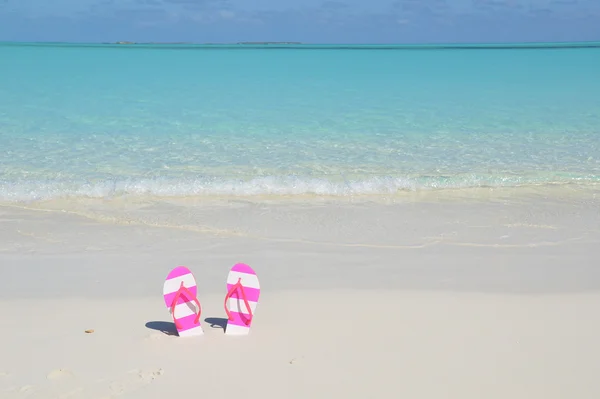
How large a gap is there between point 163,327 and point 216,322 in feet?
1.25

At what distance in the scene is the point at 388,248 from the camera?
6.75m

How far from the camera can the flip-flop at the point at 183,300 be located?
462 cm

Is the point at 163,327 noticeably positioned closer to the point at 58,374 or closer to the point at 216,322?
the point at 216,322

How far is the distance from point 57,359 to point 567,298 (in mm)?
3828

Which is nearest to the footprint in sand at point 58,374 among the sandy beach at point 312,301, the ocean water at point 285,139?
the sandy beach at point 312,301

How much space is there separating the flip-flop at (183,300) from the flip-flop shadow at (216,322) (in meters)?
0.20

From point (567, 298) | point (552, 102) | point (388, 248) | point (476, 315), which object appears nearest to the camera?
point (476, 315)

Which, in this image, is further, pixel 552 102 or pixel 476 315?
pixel 552 102

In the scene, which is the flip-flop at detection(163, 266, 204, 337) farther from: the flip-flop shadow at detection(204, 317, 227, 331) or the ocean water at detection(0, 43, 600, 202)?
the ocean water at detection(0, 43, 600, 202)

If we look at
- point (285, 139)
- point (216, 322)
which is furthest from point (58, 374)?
point (285, 139)

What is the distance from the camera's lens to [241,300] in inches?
185

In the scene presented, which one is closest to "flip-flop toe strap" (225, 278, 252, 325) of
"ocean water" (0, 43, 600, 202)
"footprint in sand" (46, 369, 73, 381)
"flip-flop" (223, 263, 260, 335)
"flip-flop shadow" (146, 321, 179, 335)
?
"flip-flop" (223, 263, 260, 335)

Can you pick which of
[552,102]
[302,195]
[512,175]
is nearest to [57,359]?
[302,195]

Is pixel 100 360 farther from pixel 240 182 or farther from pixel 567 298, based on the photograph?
pixel 240 182
